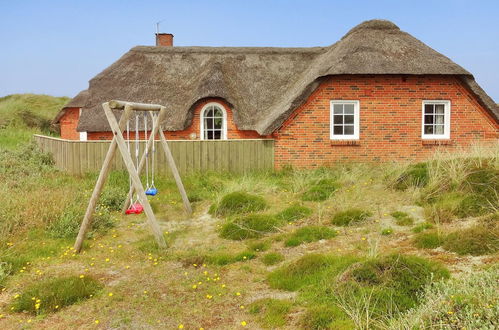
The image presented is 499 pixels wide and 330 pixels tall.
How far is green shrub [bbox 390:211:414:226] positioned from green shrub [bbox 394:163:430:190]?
65.1 inches

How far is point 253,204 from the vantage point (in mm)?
9148

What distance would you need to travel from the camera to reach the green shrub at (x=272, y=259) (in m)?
6.29

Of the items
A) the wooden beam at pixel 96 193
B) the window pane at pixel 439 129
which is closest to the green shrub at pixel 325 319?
the wooden beam at pixel 96 193

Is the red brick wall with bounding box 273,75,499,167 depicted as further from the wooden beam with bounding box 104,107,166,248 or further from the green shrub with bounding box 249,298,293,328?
the green shrub with bounding box 249,298,293,328

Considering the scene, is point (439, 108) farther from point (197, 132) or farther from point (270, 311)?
point (270, 311)

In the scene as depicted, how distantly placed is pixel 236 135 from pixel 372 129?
4.99 meters

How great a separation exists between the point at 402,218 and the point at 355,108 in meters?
6.93

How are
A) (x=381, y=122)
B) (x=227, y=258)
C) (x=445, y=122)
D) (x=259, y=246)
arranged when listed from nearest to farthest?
(x=227, y=258), (x=259, y=246), (x=381, y=122), (x=445, y=122)

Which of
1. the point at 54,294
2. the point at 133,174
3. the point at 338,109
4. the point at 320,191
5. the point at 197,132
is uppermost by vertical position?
the point at 338,109

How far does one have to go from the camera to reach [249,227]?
7.86m

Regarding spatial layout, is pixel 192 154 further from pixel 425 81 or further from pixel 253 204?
pixel 425 81

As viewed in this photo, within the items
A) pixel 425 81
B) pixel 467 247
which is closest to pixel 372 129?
pixel 425 81

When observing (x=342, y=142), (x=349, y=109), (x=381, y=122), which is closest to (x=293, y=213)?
(x=342, y=142)

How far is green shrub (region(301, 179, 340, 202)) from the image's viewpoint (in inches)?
385
